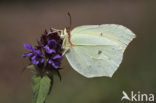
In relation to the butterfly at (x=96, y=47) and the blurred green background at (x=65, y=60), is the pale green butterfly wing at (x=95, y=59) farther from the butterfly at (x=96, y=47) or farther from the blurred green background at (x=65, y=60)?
the blurred green background at (x=65, y=60)

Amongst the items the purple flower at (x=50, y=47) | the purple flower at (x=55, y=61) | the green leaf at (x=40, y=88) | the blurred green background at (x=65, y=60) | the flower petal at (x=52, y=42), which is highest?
the flower petal at (x=52, y=42)

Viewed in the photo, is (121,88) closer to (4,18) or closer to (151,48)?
(151,48)

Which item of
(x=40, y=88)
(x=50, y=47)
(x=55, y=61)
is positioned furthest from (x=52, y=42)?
(x=40, y=88)

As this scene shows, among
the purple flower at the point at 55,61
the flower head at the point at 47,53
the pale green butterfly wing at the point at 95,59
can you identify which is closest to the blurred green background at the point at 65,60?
the pale green butterfly wing at the point at 95,59

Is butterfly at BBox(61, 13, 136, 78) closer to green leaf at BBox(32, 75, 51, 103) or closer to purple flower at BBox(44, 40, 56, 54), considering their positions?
purple flower at BBox(44, 40, 56, 54)

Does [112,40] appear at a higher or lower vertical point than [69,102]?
higher

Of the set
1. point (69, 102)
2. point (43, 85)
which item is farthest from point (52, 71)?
point (69, 102)
